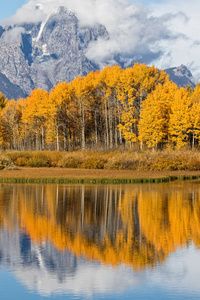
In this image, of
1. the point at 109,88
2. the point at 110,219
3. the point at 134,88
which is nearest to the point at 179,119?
the point at 134,88

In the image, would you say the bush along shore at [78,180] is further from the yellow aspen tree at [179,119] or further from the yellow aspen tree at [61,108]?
the yellow aspen tree at [61,108]

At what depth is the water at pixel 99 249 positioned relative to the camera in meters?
10.1

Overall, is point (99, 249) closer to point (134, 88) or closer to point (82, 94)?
point (134, 88)

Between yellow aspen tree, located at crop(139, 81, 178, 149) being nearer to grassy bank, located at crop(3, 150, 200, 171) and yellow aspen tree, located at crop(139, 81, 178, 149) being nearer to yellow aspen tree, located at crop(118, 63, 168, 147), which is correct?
yellow aspen tree, located at crop(118, 63, 168, 147)

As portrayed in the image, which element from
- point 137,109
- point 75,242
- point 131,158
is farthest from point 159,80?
point 75,242

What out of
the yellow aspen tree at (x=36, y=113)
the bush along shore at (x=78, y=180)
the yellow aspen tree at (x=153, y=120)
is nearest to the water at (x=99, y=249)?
the bush along shore at (x=78, y=180)

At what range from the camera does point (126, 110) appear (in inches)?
2739

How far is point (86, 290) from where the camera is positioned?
993 centimetres

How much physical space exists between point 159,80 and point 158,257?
208 ft

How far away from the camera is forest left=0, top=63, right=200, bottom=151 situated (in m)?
63.8

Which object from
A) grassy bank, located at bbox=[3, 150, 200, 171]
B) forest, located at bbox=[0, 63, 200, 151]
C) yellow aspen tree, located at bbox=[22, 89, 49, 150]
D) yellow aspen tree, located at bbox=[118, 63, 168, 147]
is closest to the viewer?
grassy bank, located at bbox=[3, 150, 200, 171]

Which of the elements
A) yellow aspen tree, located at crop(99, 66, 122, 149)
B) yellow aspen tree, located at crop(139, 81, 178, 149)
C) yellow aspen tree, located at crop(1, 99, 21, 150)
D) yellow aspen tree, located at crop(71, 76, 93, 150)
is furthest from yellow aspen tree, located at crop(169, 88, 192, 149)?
yellow aspen tree, located at crop(1, 99, 21, 150)

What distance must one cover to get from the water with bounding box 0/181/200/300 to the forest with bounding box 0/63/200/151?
36.3 m

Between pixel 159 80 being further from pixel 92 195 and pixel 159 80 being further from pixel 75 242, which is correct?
pixel 75 242
